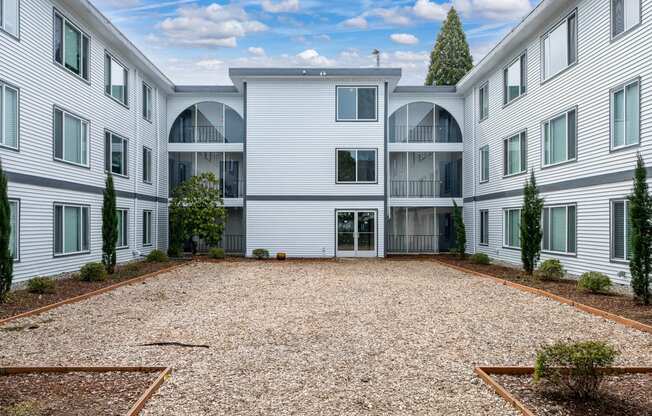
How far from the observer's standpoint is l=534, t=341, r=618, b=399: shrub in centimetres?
481

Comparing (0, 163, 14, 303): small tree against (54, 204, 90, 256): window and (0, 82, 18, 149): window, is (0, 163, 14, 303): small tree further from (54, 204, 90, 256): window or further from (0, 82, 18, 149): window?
(54, 204, 90, 256): window

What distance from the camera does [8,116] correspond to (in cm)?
1262

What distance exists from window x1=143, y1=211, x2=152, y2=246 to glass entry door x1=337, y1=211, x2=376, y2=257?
8.07 metres

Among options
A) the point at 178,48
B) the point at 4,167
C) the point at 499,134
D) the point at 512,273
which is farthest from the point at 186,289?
the point at 178,48

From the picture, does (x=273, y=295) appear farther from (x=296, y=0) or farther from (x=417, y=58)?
(x=417, y=58)

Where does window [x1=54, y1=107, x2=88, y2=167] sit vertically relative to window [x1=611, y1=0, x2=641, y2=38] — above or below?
below

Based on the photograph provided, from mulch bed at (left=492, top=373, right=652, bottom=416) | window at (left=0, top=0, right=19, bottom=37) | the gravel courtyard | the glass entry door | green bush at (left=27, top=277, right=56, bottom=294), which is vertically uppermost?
window at (left=0, top=0, right=19, bottom=37)

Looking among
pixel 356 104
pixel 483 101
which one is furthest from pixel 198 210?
pixel 483 101

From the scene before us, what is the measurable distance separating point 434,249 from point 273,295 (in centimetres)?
1569

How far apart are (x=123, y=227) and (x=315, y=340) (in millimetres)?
14403

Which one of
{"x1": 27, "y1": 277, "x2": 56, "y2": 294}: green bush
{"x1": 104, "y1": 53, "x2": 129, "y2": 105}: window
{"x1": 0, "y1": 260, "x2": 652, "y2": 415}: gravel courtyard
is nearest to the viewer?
{"x1": 0, "y1": 260, "x2": 652, "y2": 415}: gravel courtyard

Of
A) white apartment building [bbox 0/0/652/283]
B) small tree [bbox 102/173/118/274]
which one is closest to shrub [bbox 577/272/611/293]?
white apartment building [bbox 0/0/652/283]

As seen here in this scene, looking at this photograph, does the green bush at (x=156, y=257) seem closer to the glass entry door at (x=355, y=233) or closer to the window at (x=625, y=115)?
the glass entry door at (x=355, y=233)

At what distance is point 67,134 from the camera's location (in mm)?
15656
